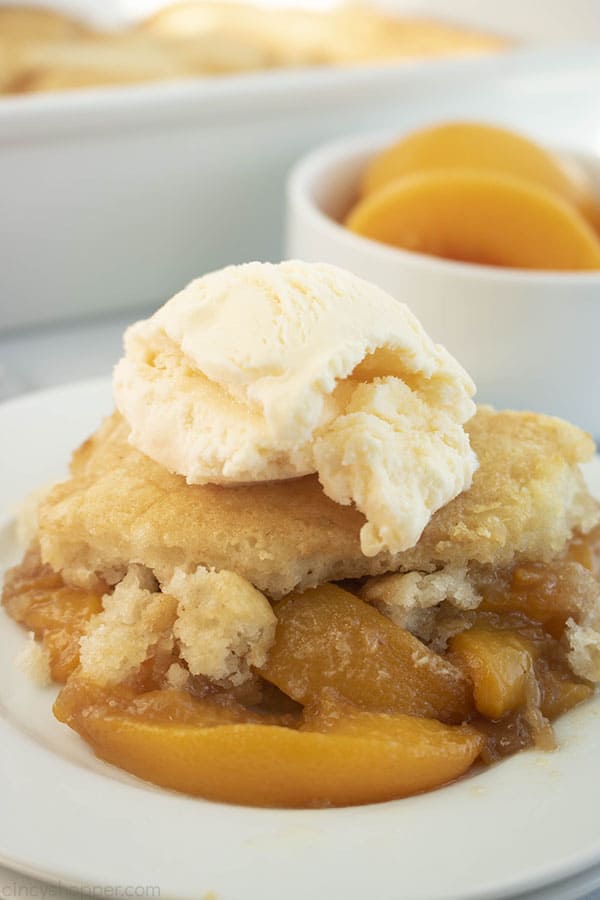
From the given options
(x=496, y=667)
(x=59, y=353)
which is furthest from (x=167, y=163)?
(x=496, y=667)

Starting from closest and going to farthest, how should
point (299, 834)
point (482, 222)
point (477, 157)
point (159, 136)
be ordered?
point (299, 834) < point (482, 222) < point (477, 157) < point (159, 136)

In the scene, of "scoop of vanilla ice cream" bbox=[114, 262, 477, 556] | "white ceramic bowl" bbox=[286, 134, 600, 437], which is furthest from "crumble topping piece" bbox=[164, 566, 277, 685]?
"white ceramic bowl" bbox=[286, 134, 600, 437]

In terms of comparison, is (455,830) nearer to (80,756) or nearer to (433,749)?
(433,749)

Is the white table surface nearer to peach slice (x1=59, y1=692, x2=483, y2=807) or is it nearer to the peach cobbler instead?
the peach cobbler

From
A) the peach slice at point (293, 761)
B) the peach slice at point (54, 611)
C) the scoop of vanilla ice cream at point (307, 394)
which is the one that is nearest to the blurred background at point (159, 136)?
the peach slice at point (54, 611)

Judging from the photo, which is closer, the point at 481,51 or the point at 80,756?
the point at 80,756

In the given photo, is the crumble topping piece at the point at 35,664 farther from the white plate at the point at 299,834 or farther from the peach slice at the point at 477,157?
the peach slice at the point at 477,157

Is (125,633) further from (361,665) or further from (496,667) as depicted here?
(496,667)

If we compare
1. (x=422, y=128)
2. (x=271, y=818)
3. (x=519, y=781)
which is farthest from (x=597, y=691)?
(x=422, y=128)
